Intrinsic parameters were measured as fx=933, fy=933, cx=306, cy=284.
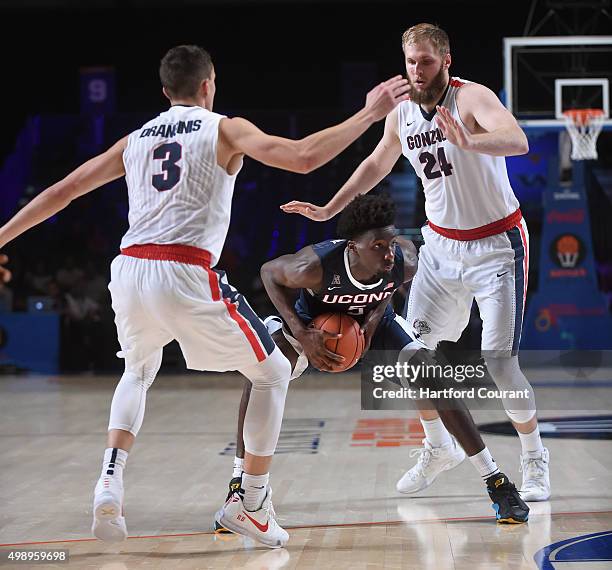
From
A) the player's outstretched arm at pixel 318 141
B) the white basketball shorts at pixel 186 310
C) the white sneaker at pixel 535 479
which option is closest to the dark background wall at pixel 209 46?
the white sneaker at pixel 535 479

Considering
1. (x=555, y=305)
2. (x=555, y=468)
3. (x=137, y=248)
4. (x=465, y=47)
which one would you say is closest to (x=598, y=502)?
(x=555, y=468)

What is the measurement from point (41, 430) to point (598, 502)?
4.67 meters

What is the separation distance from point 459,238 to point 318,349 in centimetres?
97

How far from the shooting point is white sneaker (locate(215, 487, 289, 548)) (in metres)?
3.62

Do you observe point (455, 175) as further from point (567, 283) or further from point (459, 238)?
point (567, 283)

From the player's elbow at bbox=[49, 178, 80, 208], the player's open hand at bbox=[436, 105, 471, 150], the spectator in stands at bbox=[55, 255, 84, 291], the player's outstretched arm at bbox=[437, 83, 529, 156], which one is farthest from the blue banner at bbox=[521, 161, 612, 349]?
the player's elbow at bbox=[49, 178, 80, 208]

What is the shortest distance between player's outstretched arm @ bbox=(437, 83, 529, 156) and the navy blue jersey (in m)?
0.74

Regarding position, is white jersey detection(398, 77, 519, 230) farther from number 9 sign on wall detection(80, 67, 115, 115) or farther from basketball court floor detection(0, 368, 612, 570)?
number 9 sign on wall detection(80, 67, 115, 115)

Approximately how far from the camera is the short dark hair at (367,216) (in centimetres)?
416

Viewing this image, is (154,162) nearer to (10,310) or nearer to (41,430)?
(41,430)

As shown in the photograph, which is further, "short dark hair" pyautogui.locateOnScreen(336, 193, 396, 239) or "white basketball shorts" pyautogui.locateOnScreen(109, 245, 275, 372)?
"short dark hair" pyautogui.locateOnScreen(336, 193, 396, 239)

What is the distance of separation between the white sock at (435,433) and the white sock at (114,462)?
1.74 metres

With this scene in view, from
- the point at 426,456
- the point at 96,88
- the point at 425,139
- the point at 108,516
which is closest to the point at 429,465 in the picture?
the point at 426,456

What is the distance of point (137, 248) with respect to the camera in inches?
137
